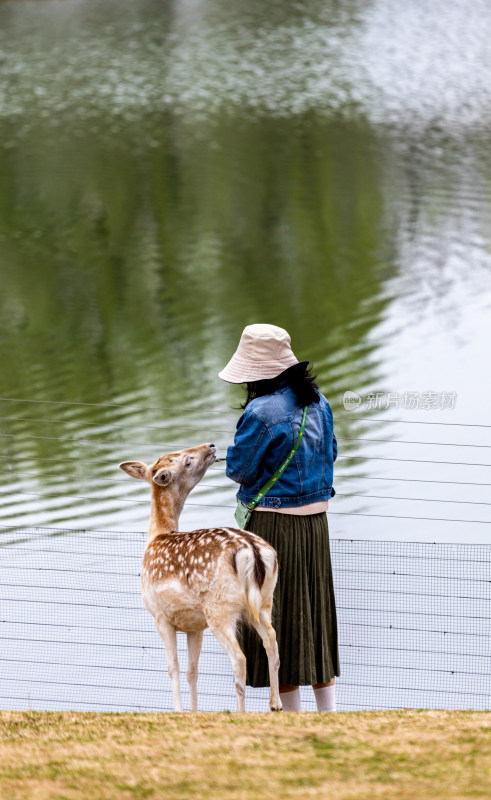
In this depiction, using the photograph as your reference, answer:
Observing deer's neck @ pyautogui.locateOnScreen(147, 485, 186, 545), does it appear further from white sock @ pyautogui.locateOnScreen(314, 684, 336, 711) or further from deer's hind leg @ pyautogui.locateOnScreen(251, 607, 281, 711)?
white sock @ pyautogui.locateOnScreen(314, 684, 336, 711)

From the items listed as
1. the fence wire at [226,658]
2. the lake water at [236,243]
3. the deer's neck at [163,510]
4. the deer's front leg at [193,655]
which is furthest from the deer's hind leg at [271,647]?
the lake water at [236,243]

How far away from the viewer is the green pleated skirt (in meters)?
3.82

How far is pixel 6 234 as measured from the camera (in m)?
16.8

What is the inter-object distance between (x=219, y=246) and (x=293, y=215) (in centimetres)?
184

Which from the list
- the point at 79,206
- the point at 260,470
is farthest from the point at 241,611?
the point at 79,206

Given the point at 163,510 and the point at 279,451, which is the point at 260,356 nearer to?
the point at 279,451

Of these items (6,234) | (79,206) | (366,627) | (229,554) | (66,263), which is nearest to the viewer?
(229,554)

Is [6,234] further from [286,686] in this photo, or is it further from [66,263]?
[286,686]

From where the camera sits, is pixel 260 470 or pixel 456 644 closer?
pixel 260 470

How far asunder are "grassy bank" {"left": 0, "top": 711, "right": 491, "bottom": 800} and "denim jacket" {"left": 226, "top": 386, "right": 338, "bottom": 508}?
78cm

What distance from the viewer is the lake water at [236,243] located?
8.72 m

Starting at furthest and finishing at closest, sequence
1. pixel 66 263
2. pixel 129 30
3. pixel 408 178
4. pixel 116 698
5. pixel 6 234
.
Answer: pixel 129 30, pixel 408 178, pixel 6 234, pixel 66 263, pixel 116 698

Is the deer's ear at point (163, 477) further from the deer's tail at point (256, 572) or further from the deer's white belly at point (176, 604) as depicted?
the deer's tail at point (256, 572)

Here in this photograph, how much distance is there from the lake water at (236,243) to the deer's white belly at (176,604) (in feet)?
4.26
